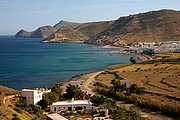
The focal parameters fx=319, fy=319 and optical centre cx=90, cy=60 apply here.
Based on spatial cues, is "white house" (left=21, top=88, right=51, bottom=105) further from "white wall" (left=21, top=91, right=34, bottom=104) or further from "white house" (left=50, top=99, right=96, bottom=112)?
"white house" (left=50, top=99, right=96, bottom=112)

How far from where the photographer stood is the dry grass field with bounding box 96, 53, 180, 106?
3638 centimetres

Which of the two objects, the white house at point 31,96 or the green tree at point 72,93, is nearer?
the white house at point 31,96

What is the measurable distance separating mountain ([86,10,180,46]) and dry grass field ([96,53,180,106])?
266 ft

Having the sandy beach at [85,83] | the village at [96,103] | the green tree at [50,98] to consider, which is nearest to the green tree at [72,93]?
the village at [96,103]

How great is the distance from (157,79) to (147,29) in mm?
109853

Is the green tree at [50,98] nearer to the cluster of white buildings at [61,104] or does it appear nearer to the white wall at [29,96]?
the cluster of white buildings at [61,104]

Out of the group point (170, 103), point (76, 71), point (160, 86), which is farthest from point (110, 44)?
point (170, 103)

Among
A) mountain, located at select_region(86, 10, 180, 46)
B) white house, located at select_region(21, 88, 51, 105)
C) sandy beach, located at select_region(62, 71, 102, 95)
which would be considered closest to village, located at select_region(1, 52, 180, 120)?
white house, located at select_region(21, 88, 51, 105)

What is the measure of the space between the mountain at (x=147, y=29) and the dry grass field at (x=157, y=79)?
81.2m

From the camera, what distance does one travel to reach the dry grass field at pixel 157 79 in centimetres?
3638

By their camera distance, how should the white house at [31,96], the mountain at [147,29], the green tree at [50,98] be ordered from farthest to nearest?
1. the mountain at [147,29]
2. the green tree at [50,98]
3. the white house at [31,96]

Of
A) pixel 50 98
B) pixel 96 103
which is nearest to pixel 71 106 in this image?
pixel 50 98

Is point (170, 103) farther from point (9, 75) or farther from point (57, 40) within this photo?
point (57, 40)

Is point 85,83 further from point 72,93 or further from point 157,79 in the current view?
point 72,93
